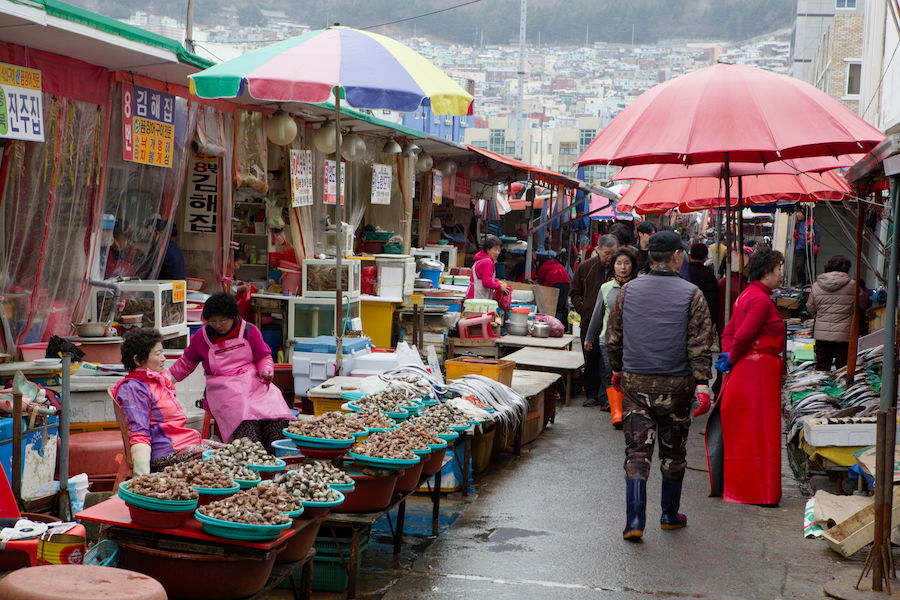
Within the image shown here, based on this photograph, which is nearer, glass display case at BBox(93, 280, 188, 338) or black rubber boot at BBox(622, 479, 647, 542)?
black rubber boot at BBox(622, 479, 647, 542)

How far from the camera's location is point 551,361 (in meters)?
11.4

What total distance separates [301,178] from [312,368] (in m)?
3.60

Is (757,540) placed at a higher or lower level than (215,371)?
lower

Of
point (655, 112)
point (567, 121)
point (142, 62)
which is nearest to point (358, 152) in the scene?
point (142, 62)

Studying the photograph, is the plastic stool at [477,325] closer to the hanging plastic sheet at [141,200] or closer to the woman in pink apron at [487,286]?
the woman in pink apron at [487,286]

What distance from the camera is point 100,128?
25.6ft

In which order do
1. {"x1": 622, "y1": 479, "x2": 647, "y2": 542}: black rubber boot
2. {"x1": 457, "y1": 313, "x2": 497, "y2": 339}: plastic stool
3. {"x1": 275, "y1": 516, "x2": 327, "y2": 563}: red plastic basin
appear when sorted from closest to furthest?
{"x1": 275, "y1": 516, "x2": 327, "y2": 563}: red plastic basin → {"x1": 622, "y1": 479, "x2": 647, "y2": 542}: black rubber boot → {"x1": 457, "y1": 313, "x2": 497, "y2": 339}: plastic stool

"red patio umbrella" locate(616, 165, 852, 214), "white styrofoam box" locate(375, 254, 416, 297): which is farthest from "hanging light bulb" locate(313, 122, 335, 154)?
"red patio umbrella" locate(616, 165, 852, 214)

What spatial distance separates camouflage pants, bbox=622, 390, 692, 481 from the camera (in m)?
6.33

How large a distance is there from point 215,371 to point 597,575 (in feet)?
9.53

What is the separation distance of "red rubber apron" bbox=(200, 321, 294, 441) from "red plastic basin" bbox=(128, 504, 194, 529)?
2288 millimetres

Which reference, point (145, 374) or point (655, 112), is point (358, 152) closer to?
point (655, 112)

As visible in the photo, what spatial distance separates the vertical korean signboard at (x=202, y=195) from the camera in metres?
9.90

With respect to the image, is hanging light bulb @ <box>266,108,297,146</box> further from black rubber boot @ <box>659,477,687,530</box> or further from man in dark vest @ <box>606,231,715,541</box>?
black rubber boot @ <box>659,477,687,530</box>
